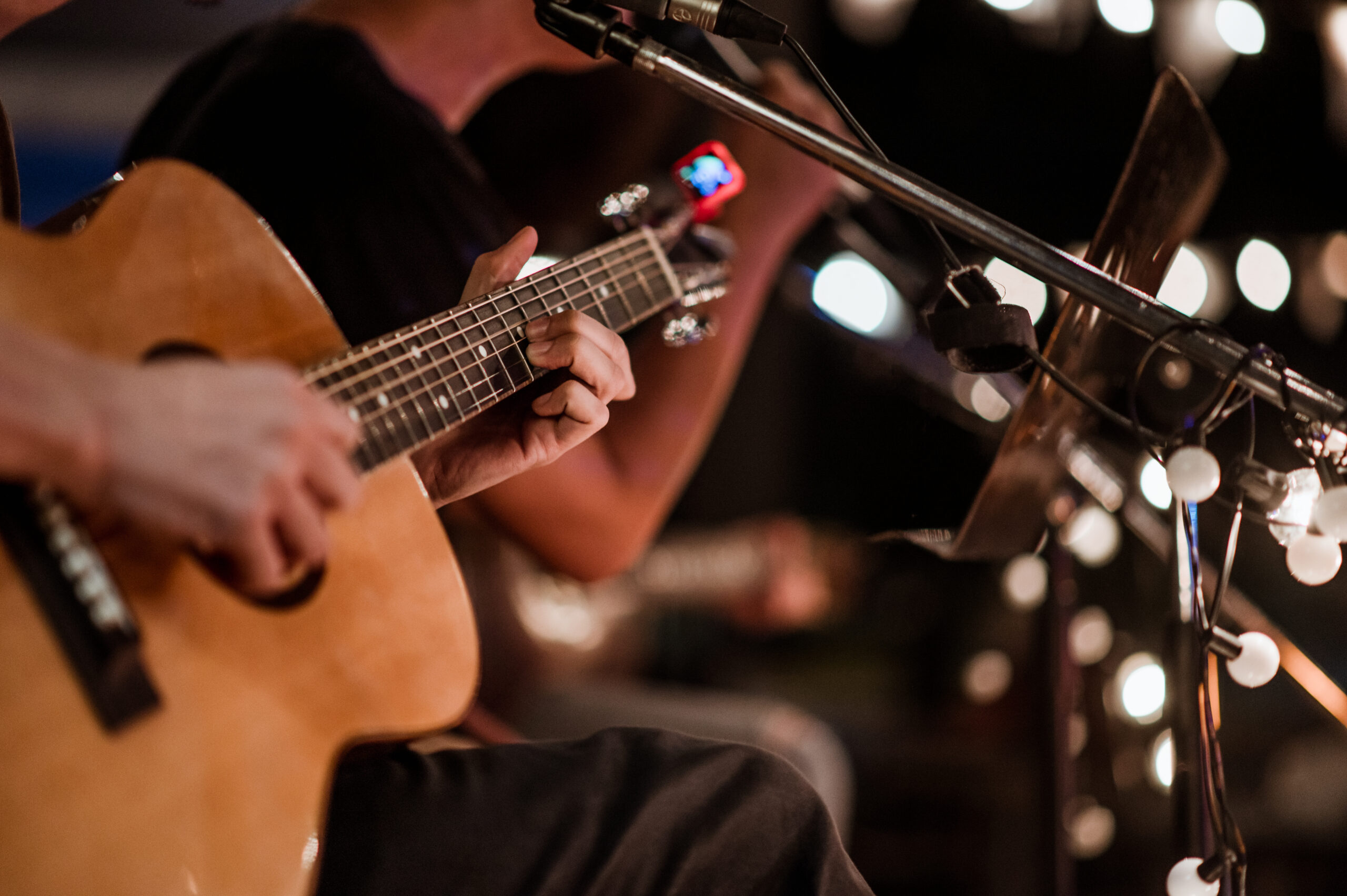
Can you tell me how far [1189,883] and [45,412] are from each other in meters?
0.99

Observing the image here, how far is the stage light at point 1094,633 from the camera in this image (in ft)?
8.09

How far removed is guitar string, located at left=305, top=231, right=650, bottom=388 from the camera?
0.73 meters

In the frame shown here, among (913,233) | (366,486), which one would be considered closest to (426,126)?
(366,486)

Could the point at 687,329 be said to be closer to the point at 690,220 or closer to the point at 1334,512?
the point at 690,220

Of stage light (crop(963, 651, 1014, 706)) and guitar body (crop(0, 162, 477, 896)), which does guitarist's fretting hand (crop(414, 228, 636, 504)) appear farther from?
stage light (crop(963, 651, 1014, 706))

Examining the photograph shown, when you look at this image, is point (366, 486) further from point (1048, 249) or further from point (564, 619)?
point (564, 619)

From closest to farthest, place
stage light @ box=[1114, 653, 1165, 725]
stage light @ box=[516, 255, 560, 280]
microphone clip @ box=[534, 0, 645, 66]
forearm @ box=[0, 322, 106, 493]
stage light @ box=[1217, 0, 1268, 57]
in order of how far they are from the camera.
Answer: forearm @ box=[0, 322, 106, 493] < microphone clip @ box=[534, 0, 645, 66] < stage light @ box=[516, 255, 560, 280] < stage light @ box=[1114, 653, 1165, 725] < stage light @ box=[1217, 0, 1268, 57]

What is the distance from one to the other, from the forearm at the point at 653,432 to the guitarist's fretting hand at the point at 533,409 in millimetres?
493

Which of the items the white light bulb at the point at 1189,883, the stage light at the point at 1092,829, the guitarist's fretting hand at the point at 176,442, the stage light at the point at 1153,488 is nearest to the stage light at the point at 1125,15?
the stage light at the point at 1153,488

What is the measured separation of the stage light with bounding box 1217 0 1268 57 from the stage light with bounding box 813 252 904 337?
1.25 metres

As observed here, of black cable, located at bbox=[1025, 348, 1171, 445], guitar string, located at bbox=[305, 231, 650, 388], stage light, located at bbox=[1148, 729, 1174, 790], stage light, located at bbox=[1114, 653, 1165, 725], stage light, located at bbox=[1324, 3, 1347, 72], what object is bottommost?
stage light, located at bbox=[1114, 653, 1165, 725]

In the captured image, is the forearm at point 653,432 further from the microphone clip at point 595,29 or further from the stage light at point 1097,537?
the stage light at point 1097,537

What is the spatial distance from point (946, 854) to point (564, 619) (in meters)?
1.55

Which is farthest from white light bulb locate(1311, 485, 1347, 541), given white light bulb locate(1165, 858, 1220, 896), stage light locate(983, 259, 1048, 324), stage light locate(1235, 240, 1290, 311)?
stage light locate(1235, 240, 1290, 311)
